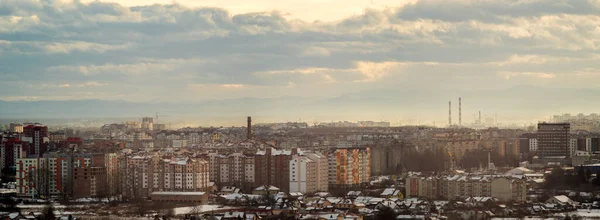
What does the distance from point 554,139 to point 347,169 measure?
14.1 metres

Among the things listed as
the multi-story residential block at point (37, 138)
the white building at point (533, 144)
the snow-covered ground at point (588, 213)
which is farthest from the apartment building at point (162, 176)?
the white building at point (533, 144)

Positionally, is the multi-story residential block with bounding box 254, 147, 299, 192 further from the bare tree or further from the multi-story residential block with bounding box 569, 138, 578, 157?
the multi-story residential block with bounding box 569, 138, 578, 157

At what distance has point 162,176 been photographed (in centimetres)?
2352

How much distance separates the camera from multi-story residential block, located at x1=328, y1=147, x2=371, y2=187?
25.9 m

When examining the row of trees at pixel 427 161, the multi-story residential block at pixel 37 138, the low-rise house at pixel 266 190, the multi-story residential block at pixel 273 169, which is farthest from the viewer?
the row of trees at pixel 427 161

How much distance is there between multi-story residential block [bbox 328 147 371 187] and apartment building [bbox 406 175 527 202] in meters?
2.96

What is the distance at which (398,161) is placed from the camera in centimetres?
3189

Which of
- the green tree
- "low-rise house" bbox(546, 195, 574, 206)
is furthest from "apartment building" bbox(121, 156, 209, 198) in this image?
"low-rise house" bbox(546, 195, 574, 206)

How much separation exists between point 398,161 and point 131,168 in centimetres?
989

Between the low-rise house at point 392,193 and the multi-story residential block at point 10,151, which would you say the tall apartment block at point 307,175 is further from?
the multi-story residential block at point 10,151

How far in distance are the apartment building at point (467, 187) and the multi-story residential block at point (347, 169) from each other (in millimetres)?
2961

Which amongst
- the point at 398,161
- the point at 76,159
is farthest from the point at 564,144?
the point at 76,159

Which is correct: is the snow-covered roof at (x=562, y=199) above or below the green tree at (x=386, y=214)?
below

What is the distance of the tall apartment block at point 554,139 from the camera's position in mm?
38000
